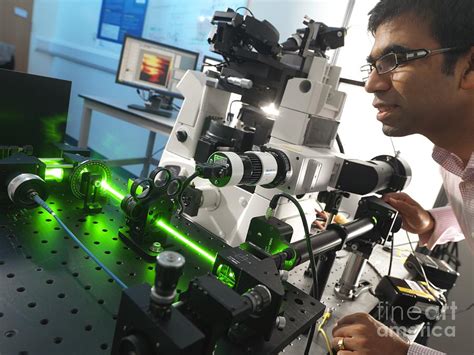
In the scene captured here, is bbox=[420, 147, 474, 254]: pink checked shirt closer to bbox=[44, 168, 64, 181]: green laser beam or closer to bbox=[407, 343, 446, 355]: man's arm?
bbox=[407, 343, 446, 355]: man's arm

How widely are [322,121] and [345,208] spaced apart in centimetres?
112

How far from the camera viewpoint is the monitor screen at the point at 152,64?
261 cm

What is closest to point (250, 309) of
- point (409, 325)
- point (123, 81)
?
point (409, 325)

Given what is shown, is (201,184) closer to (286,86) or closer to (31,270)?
(286,86)

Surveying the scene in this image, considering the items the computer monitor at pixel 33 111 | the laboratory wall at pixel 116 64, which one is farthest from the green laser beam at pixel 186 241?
the laboratory wall at pixel 116 64

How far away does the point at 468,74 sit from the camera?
77cm

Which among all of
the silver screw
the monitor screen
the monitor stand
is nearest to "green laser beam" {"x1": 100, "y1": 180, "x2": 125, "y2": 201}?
the silver screw

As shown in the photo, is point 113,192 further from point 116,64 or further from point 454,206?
point 116,64

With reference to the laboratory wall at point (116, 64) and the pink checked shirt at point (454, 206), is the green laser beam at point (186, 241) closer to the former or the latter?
the pink checked shirt at point (454, 206)

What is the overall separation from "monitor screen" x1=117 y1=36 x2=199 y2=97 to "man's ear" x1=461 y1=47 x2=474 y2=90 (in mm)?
2238

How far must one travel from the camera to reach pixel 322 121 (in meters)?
1.01

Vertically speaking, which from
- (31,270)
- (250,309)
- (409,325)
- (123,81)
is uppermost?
(123,81)

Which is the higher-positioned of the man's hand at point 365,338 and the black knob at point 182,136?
the black knob at point 182,136

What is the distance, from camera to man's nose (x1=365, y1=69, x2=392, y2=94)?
854 millimetres
